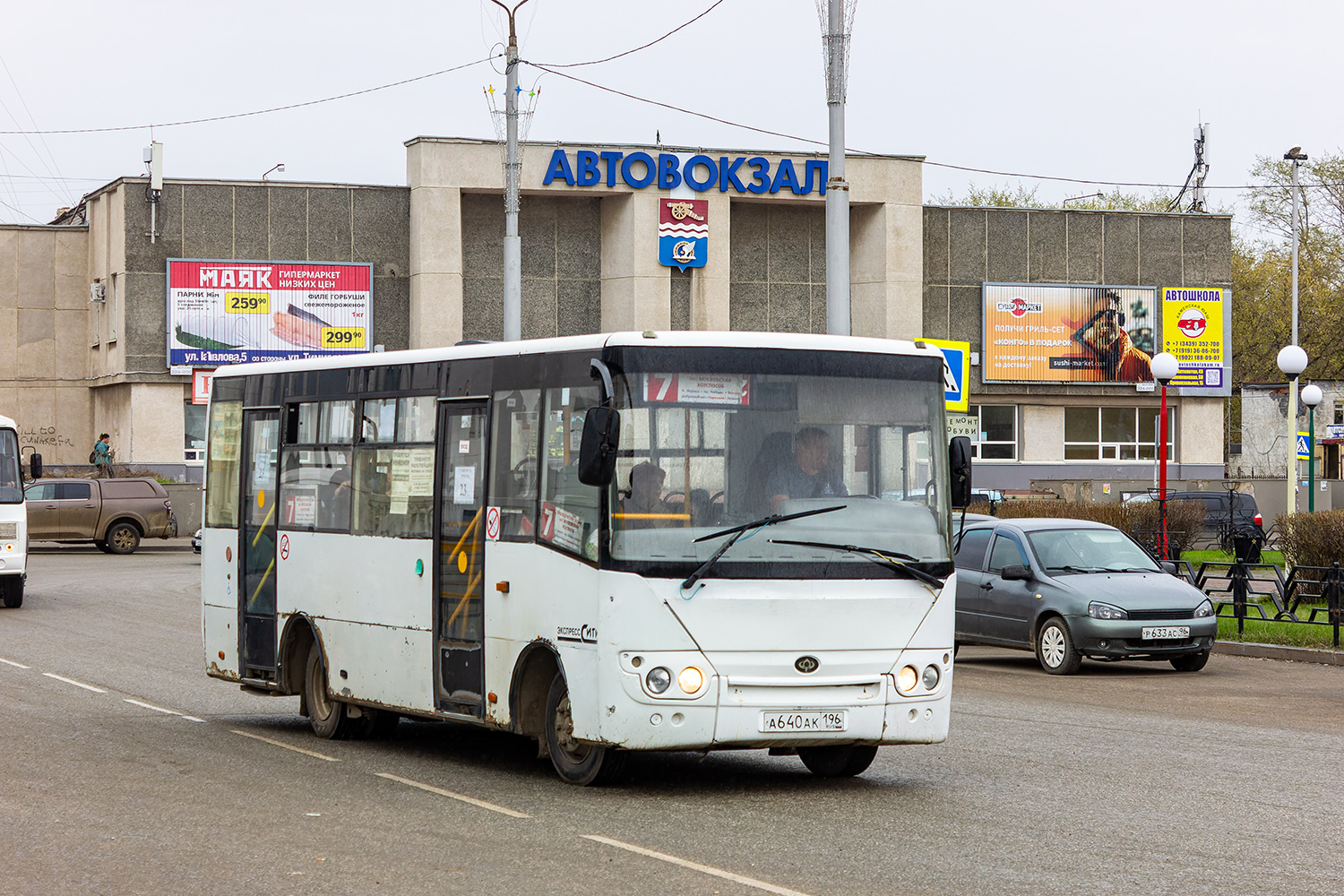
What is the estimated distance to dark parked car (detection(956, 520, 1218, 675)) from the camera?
17406 mm

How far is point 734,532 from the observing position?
364 inches

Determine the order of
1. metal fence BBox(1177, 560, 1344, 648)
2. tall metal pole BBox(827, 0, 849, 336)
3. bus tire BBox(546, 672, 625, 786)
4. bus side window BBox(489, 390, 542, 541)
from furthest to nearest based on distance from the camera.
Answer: metal fence BBox(1177, 560, 1344, 648) → tall metal pole BBox(827, 0, 849, 336) → bus side window BBox(489, 390, 542, 541) → bus tire BBox(546, 672, 625, 786)

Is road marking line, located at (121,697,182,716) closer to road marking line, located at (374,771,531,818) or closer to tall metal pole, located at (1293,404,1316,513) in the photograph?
road marking line, located at (374,771,531,818)

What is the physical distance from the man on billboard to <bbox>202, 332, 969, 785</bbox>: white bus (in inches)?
1951

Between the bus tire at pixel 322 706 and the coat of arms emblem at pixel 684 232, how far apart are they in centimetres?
4069

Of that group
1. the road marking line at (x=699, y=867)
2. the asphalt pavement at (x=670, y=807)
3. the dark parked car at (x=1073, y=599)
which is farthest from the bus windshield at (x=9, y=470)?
the road marking line at (x=699, y=867)

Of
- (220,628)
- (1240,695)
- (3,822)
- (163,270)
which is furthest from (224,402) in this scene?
(163,270)

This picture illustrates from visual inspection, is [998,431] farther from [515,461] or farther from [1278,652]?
[515,461]

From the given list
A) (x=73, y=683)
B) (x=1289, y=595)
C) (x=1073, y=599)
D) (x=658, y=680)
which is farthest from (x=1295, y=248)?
(x=658, y=680)

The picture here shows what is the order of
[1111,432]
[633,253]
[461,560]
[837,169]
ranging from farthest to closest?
[1111,432] → [633,253] → [837,169] → [461,560]

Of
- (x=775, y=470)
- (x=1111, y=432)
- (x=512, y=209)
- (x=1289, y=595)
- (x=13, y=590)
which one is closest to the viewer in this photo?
(x=775, y=470)

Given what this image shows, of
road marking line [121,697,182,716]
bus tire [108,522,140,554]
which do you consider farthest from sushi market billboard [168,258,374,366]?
road marking line [121,697,182,716]

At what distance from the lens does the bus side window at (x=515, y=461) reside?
1008 cm

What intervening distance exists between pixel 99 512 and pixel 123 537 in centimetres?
78
